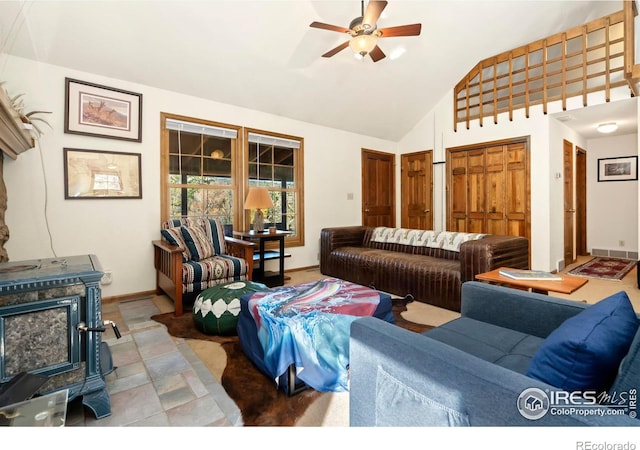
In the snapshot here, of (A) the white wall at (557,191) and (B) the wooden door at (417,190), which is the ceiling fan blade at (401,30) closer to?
(A) the white wall at (557,191)

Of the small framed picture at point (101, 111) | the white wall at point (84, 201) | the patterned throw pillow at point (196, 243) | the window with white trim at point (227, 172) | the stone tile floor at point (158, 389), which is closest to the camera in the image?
the stone tile floor at point (158, 389)

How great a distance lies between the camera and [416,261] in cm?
350

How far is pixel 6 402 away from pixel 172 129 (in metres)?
3.41

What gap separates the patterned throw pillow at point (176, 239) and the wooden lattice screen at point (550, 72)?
4.92 metres

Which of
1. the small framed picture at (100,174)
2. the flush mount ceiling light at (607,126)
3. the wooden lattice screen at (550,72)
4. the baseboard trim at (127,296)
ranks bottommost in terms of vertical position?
the baseboard trim at (127,296)

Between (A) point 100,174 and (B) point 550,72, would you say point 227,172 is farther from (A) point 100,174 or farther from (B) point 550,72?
(B) point 550,72

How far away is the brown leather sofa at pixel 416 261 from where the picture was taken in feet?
9.80

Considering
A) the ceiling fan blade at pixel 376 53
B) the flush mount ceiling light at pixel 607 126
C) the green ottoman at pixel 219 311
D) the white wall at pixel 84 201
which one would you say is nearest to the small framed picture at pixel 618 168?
the flush mount ceiling light at pixel 607 126

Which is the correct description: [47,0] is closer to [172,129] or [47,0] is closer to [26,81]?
[26,81]

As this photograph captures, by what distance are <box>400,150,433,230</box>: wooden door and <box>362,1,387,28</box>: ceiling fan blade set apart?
142 inches

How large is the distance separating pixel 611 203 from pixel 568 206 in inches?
61.8
